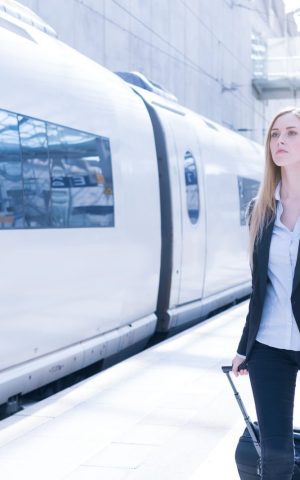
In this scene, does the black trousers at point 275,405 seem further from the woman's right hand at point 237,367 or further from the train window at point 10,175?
the train window at point 10,175

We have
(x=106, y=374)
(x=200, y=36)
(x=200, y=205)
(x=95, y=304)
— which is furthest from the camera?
(x=200, y=36)

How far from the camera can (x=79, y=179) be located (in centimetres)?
696

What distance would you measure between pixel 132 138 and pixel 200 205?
9.26 ft

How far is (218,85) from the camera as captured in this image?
94.3ft

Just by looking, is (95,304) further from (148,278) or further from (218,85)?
(218,85)

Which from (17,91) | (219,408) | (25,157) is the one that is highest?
(17,91)

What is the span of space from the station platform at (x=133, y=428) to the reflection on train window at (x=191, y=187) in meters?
3.26

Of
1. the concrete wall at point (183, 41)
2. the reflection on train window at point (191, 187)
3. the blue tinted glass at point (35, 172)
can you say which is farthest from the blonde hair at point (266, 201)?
the concrete wall at point (183, 41)

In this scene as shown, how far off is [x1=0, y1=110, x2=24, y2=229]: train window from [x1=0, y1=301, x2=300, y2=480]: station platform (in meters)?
1.21

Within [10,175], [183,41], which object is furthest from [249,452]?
[183,41]

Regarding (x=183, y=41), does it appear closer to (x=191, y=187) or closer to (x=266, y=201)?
(x=191, y=187)

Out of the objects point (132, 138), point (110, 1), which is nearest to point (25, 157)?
point (132, 138)

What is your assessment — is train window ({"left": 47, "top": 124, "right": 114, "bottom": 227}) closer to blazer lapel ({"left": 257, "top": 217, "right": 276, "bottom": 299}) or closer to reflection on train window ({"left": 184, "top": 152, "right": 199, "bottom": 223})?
reflection on train window ({"left": 184, "top": 152, "right": 199, "bottom": 223})

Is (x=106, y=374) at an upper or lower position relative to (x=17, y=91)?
lower
